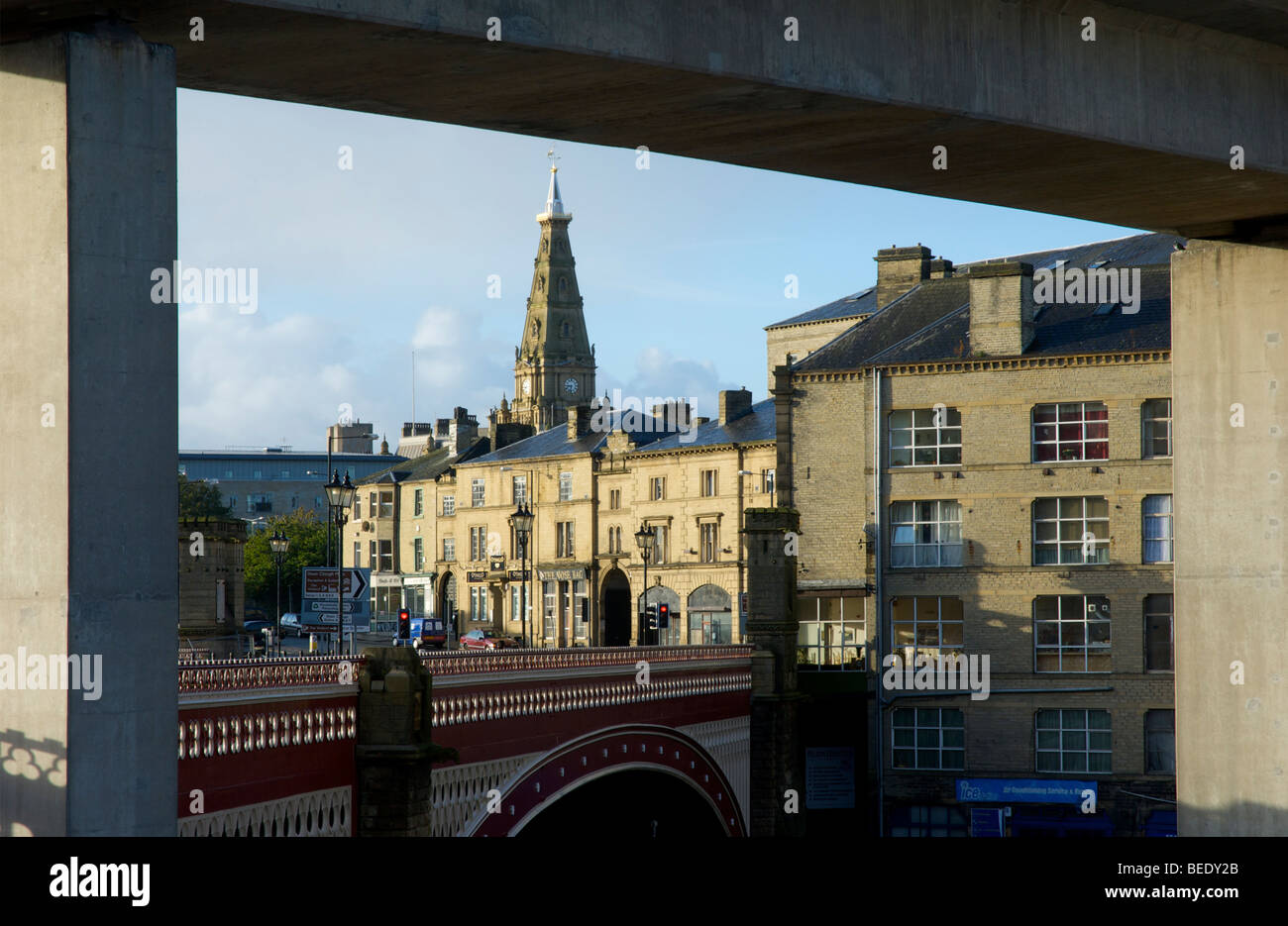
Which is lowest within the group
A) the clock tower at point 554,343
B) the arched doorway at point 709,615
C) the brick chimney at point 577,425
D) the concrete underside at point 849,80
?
the arched doorway at point 709,615

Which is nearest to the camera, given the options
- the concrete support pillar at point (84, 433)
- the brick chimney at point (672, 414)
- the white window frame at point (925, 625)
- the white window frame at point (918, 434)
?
the concrete support pillar at point (84, 433)

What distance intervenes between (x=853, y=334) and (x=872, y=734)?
1350 cm

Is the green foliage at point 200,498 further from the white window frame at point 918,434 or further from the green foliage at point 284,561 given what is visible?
the white window frame at point 918,434

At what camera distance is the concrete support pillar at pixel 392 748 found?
1989cm

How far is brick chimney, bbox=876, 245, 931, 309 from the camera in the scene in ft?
197

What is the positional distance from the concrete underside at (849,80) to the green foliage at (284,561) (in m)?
103

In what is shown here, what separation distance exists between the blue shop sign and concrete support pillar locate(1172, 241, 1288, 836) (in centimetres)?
3325

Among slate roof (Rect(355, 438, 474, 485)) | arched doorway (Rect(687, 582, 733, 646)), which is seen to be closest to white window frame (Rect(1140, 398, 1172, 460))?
arched doorway (Rect(687, 582, 733, 646))

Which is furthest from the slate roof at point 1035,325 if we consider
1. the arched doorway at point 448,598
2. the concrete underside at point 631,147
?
the arched doorway at point 448,598

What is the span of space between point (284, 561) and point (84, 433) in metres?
106

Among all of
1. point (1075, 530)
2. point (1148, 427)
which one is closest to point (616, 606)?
point (1075, 530)

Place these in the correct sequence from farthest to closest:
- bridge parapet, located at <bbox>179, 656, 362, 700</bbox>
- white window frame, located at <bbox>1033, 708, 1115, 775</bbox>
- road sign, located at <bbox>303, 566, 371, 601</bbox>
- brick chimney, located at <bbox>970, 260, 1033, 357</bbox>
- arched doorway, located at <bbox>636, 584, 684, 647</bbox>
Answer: arched doorway, located at <bbox>636, 584, 684, 647</bbox> < brick chimney, located at <bbox>970, 260, 1033, 357</bbox> < white window frame, located at <bbox>1033, 708, 1115, 775</bbox> < road sign, located at <bbox>303, 566, 371, 601</bbox> < bridge parapet, located at <bbox>179, 656, 362, 700</bbox>

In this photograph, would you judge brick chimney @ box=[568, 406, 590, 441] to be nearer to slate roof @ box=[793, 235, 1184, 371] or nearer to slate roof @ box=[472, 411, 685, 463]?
slate roof @ box=[472, 411, 685, 463]
